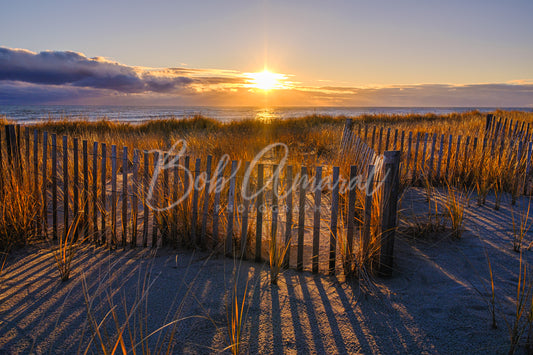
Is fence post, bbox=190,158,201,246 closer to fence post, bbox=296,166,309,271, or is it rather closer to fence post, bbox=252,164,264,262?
fence post, bbox=252,164,264,262

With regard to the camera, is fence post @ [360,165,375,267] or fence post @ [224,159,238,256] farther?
fence post @ [224,159,238,256]

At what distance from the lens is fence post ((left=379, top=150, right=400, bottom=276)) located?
295 cm

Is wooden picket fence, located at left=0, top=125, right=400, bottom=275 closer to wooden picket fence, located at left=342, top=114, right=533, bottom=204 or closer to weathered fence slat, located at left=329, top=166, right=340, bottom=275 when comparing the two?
weathered fence slat, located at left=329, top=166, right=340, bottom=275

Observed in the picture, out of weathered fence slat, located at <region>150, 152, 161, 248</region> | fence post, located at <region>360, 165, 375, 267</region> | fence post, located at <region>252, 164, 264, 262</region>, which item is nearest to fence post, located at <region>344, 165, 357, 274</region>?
fence post, located at <region>360, 165, 375, 267</region>

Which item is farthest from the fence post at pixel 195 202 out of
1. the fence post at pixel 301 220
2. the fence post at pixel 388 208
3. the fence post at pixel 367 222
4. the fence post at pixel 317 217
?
the fence post at pixel 388 208

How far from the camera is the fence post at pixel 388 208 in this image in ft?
9.68

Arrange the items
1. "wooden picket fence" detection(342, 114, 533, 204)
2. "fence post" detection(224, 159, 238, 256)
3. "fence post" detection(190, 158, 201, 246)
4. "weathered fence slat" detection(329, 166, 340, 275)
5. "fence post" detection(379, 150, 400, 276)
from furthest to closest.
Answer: "wooden picket fence" detection(342, 114, 533, 204)
"fence post" detection(190, 158, 201, 246)
"fence post" detection(224, 159, 238, 256)
"weathered fence slat" detection(329, 166, 340, 275)
"fence post" detection(379, 150, 400, 276)

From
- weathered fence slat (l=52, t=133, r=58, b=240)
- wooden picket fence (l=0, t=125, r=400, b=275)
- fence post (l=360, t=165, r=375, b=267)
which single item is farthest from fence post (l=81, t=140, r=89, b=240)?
fence post (l=360, t=165, r=375, b=267)

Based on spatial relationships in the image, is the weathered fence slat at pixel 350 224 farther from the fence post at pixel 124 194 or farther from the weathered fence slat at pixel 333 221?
the fence post at pixel 124 194

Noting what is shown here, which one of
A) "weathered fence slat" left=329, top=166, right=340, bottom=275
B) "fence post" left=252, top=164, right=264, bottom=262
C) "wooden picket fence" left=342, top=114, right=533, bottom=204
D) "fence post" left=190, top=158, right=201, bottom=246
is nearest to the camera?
"weathered fence slat" left=329, top=166, right=340, bottom=275

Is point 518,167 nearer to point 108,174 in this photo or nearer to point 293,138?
point 293,138

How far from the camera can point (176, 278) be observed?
2963 millimetres

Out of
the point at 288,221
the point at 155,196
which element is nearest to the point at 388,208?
the point at 288,221

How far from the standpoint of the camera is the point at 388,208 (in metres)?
3.00
